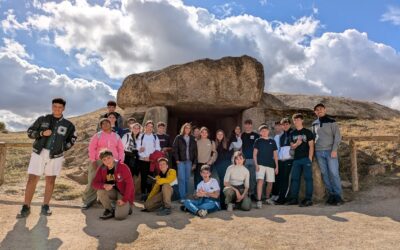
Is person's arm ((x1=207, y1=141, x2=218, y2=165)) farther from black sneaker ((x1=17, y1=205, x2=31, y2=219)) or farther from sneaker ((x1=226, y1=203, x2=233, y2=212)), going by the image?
black sneaker ((x1=17, y1=205, x2=31, y2=219))

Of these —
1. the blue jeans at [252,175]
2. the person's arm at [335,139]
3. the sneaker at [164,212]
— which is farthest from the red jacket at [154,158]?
the person's arm at [335,139]

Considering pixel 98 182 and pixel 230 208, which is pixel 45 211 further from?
pixel 230 208

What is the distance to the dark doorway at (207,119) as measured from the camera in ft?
42.8

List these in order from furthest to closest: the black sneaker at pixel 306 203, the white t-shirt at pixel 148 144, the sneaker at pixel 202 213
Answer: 1. the white t-shirt at pixel 148 144
2. the black sneaker at pixel 306 203
3. the sneaker at pixel 202 213

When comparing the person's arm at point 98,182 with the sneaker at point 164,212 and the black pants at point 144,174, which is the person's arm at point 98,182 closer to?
the sneaker at point 164,212

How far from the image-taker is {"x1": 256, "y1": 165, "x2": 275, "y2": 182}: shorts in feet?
25.3

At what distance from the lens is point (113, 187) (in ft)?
20.6

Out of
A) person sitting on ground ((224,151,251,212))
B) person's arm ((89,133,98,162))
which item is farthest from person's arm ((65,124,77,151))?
person sitting on ground ((224,151,251,212))

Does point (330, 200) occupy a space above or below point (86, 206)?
above

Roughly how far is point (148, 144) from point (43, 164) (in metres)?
2.18

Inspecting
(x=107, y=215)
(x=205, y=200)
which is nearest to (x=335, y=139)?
(x=205, y=200)

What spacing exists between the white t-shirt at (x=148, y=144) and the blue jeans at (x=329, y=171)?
3252mm

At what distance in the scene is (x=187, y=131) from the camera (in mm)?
8039

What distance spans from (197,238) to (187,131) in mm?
3265
